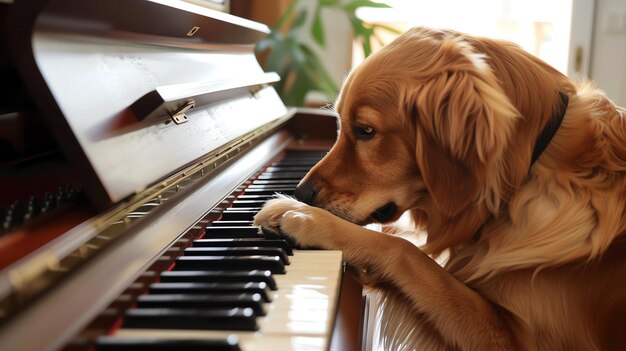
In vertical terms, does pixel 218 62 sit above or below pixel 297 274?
above

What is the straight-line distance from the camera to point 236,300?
0.78 meters

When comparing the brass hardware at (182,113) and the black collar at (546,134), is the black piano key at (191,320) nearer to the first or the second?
the brass hardware at (182,113)

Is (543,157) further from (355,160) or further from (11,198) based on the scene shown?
(11,198)

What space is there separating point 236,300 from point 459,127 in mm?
714

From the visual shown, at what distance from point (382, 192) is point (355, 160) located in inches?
4.0

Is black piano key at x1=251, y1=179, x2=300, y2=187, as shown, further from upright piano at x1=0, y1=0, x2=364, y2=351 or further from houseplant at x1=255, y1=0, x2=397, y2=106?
houseplant at x1=255, y1=0, x2=397, y2=106

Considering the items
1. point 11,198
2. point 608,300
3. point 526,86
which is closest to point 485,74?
point 526,86

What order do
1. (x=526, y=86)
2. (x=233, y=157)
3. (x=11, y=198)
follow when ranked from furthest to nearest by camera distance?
(x=233, y=157)
(x=526, y=86)
(x=11, y=198)

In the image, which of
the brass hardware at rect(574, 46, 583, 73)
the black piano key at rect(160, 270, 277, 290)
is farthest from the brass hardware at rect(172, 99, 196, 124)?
the brass hardware at rect(574, 46, 583, 73)

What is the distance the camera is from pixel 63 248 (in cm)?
71

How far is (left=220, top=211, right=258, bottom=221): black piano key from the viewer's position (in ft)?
4.09

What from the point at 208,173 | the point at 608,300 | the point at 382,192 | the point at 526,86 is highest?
the point at 526,86

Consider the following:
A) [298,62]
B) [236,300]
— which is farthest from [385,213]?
[298,62]

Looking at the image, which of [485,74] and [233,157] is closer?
[485,74]
